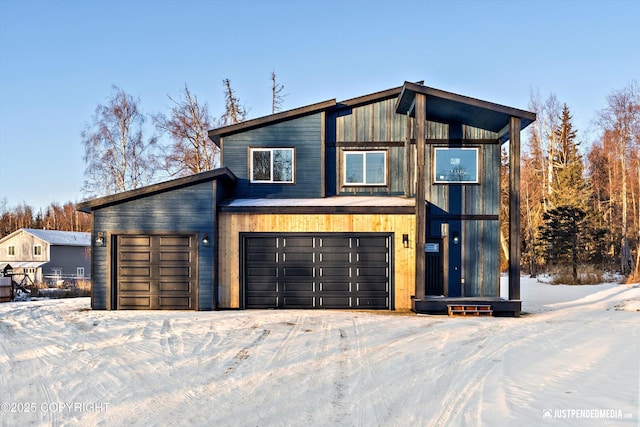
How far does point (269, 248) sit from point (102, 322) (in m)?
4.23

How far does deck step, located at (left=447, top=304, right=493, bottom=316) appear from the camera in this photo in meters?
11.3

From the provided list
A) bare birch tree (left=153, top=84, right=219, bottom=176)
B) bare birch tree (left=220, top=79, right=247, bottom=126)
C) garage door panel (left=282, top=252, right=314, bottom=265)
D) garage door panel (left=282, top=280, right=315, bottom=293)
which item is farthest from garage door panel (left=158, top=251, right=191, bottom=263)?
bare birch tree (left=220, top=79, right=247, bottom=126)

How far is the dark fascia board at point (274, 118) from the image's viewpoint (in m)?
13.0

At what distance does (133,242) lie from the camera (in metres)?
12.0

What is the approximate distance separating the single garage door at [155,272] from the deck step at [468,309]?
21.3 ft

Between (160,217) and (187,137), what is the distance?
1377cm

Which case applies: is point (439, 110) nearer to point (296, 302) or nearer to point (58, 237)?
point (296, 302)

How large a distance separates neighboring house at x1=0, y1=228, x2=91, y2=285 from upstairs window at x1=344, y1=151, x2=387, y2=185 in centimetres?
2992

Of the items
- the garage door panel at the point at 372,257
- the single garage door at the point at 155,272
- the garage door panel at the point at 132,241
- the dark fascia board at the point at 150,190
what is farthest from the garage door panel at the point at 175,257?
the garage door panel at the point at 372,257

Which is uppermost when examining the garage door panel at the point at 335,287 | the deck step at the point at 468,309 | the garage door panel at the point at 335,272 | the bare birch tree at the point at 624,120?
the bare birch tree at the point at 624,120

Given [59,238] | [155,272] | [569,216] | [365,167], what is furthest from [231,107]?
[59,238]

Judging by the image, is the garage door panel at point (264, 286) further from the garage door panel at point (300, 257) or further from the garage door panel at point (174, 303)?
the garage door panel at point (174, 303)

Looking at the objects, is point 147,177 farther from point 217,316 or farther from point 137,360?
point 137,360

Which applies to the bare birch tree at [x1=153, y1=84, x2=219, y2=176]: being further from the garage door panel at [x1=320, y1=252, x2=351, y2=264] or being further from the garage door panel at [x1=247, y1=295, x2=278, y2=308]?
the garage door panel at [x1=320, y1=252, x2=351, y2=264]
